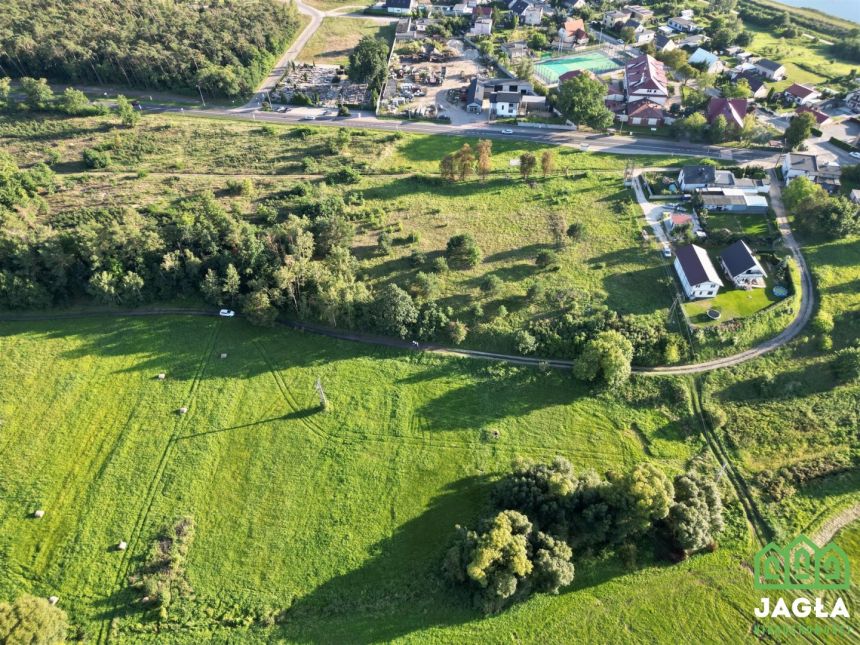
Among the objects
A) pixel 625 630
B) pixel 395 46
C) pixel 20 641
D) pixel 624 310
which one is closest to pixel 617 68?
pixel 395 46

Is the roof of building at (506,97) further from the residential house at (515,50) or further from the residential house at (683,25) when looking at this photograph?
the residential house at (683,25)

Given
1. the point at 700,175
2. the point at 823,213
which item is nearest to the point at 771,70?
the point at 700,175

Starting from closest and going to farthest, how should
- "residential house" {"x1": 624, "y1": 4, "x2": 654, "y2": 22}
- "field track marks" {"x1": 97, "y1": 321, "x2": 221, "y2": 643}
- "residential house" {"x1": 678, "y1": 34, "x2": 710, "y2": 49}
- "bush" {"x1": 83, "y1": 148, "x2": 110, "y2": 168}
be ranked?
"field track marks" {"x1": 97, "y1": 321, "x2": 221, "y2": 643}
"bush" {"x1": 83, "y1": 148, "x2": 110, "y2": 168}
"residential house" {"x1": 678, "y1": 34, "x2": 710, "y2": 49}
"residential house" {"x1": 624, "y1": 4, "x2": 654, "y2": 22}

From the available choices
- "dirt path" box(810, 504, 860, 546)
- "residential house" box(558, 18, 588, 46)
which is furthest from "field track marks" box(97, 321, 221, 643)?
"residential house" box(558, 18, 588, 46)

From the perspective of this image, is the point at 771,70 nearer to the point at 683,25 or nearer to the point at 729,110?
the point at 729,110

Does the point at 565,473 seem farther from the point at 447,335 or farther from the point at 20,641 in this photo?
the point at 20,641

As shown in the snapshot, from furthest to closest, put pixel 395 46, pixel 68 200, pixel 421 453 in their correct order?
pixel 395 46 → pixel 68 200 → pixel 421 453

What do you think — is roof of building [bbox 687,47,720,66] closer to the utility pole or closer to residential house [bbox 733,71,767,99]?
residential house [bbox 733,71,767,99]
